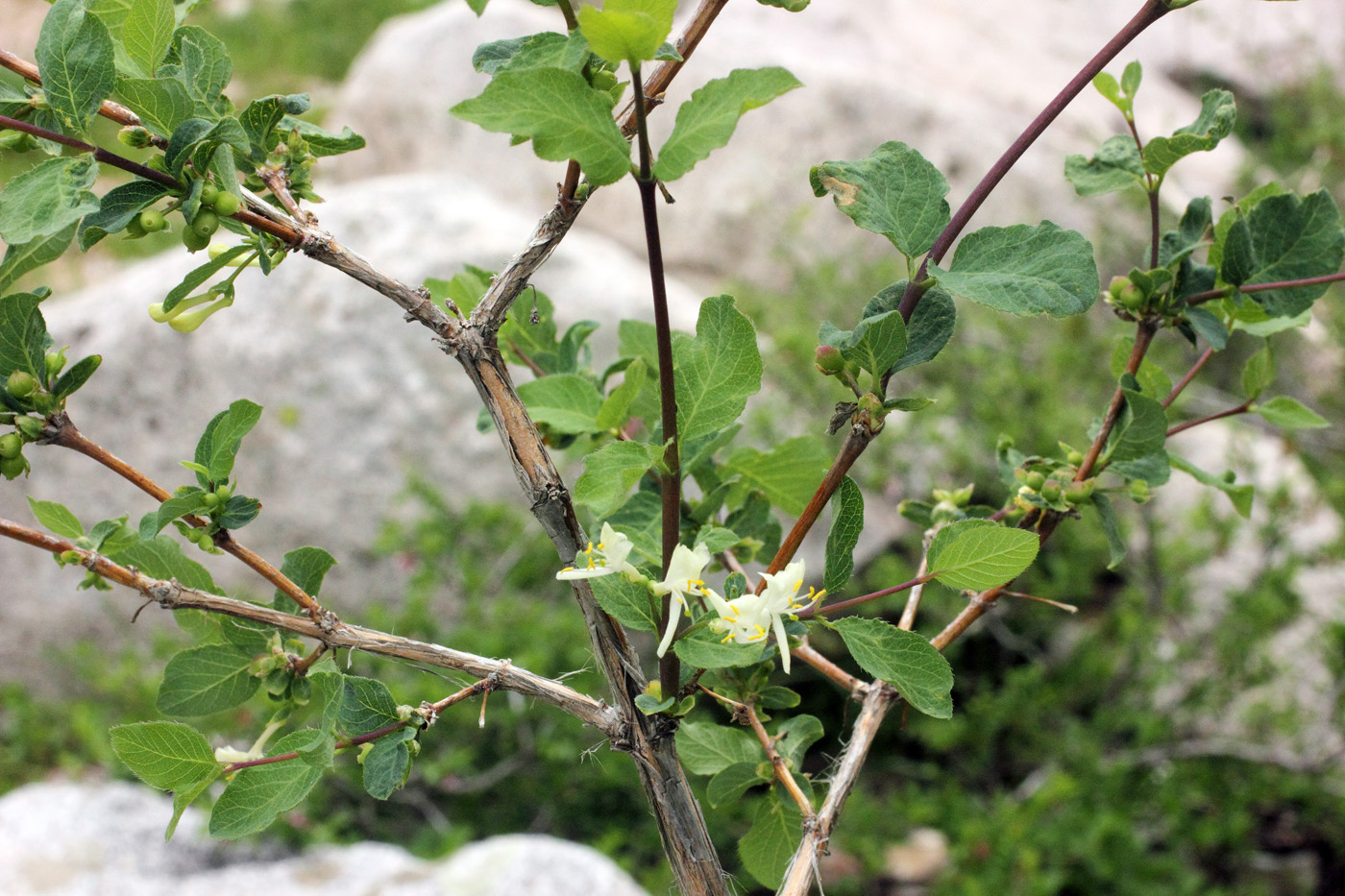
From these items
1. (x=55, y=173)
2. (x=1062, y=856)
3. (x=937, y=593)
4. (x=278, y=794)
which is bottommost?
(x=1062, y=856)

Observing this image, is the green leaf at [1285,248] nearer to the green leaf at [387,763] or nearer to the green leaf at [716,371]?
the green leaf at [716,371]

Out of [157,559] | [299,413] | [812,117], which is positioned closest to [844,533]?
[157,559]

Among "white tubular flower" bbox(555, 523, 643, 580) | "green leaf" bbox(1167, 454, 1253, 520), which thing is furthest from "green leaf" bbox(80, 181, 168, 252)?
"green leaf" bbox(1167, 454, 1253, 520)

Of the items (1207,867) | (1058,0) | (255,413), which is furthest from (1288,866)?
(1058,0)

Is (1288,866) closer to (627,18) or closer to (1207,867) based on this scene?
(1207,867)

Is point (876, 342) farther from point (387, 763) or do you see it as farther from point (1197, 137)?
point (387, 763)

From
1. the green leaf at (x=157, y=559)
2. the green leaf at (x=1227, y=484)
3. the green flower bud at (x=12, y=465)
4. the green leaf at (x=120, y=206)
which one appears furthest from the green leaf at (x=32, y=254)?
the green leaf at (x=1227, y=484)

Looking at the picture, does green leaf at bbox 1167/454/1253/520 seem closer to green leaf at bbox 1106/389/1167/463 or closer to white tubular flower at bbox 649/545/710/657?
green leaf at bbox 1106/389/1167/463
